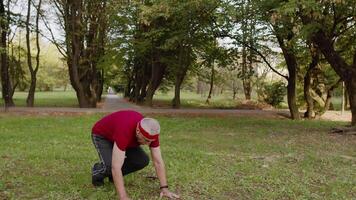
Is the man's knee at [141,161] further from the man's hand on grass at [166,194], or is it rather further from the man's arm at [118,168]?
the man's arm at [118,168]

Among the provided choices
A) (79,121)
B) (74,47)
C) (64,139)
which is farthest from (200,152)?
(74,47)

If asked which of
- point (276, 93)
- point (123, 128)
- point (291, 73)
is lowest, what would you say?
point (123, 128)

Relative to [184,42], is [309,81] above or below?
below

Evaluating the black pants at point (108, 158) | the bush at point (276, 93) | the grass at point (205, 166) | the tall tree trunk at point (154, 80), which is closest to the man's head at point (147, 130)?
the black pants at point (108, 158)

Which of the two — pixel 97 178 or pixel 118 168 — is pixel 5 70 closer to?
pixel 97 178

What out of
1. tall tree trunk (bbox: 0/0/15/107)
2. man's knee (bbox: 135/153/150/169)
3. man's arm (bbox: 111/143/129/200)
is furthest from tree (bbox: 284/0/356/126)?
tall tree trunk (bbox: 0/0/15/107)

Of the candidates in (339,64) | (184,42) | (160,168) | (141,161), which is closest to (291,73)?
(184,42)

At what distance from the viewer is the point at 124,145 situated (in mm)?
4617

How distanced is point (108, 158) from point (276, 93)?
86.8 feet

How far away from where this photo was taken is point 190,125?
15.4 meters

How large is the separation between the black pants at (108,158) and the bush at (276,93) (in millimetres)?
25574

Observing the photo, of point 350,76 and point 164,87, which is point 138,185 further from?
point 164,87

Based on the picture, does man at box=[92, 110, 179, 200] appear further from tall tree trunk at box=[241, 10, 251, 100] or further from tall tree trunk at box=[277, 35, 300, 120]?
tall tree trunk at box=[277, 35, 300, 120]

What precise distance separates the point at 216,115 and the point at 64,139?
10.6m
